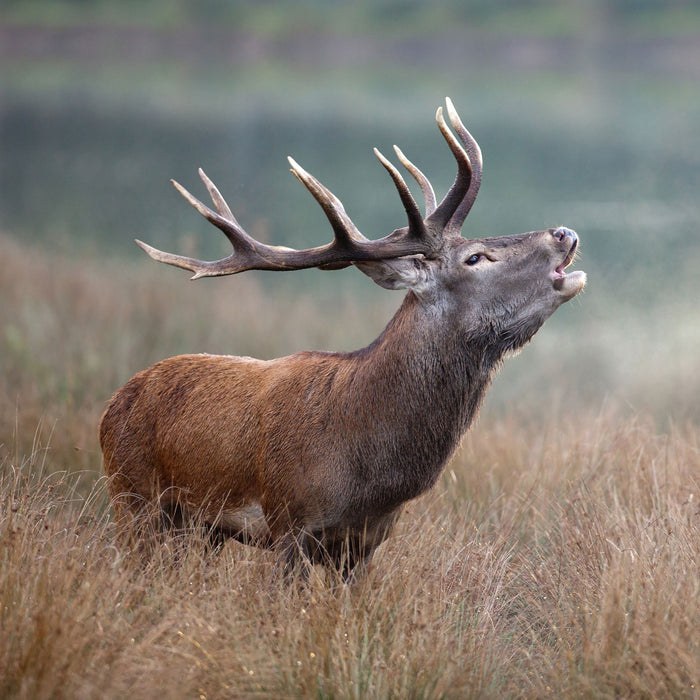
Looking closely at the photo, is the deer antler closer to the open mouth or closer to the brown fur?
the brown fur

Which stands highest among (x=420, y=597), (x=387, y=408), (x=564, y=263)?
(x=564, y=263)

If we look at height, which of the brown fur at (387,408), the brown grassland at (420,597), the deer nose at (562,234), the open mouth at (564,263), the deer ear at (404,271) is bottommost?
the brown grassland at (420,597)

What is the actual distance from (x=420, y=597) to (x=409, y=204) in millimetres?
1432

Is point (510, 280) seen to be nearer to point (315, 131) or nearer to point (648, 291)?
point (648, 291)

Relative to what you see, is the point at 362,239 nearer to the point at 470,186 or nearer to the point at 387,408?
the point at 470,186

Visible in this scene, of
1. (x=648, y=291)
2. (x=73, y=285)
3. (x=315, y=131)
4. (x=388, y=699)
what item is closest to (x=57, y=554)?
(x=388, y=699)

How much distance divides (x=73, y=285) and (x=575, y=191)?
9.53m

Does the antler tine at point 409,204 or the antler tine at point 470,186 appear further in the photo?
the antler tine at point 470,186

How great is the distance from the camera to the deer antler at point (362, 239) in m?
3.63

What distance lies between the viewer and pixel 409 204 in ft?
11.8

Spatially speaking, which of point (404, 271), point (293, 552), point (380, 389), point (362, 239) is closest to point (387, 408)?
point (380, 389)

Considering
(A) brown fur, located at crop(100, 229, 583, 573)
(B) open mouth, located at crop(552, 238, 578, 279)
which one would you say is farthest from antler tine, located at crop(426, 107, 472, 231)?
(B) open mouth, located at crop(552, 238, 578, 279)

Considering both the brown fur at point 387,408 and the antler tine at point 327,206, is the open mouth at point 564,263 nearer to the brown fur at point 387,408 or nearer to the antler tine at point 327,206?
the brown fur at point 387,408

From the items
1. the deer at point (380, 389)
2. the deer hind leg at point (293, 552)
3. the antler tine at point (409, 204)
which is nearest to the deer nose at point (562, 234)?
the deer at point (380, 389)
